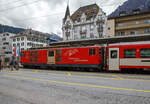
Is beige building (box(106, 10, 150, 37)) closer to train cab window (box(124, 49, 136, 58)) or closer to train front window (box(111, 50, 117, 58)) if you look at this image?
train front window (box(111, 50, 117, 58))

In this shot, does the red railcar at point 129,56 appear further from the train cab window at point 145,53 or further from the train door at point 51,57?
the train door at point 51,57

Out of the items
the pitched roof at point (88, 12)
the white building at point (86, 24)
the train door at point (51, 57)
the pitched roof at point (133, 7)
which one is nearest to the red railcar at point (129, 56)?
the train door at point (51, 57)

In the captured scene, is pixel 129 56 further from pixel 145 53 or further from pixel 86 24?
pixel 86 24

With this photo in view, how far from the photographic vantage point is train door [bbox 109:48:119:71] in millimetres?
11332

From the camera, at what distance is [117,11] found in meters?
30.8

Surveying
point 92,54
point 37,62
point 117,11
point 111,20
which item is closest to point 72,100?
point 92,54

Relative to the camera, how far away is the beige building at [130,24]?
2627 centimetres

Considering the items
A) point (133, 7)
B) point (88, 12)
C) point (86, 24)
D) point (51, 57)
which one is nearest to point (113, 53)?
point (51, 57)

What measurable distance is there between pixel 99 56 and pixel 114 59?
1728 mm

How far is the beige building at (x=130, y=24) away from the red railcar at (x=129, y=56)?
19616 millimetres

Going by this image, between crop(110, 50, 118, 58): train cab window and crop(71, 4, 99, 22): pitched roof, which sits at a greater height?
crop(71, 4, 99, 22): pitched roof

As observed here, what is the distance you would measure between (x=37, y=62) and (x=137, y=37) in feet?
54.5

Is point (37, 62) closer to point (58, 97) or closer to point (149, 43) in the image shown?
point (58, 97)

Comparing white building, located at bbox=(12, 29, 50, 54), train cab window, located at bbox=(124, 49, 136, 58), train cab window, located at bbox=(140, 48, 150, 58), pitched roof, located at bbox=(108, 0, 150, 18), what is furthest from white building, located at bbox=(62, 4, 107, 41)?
white building, located at bbox=(12, 29, 50, 54)
